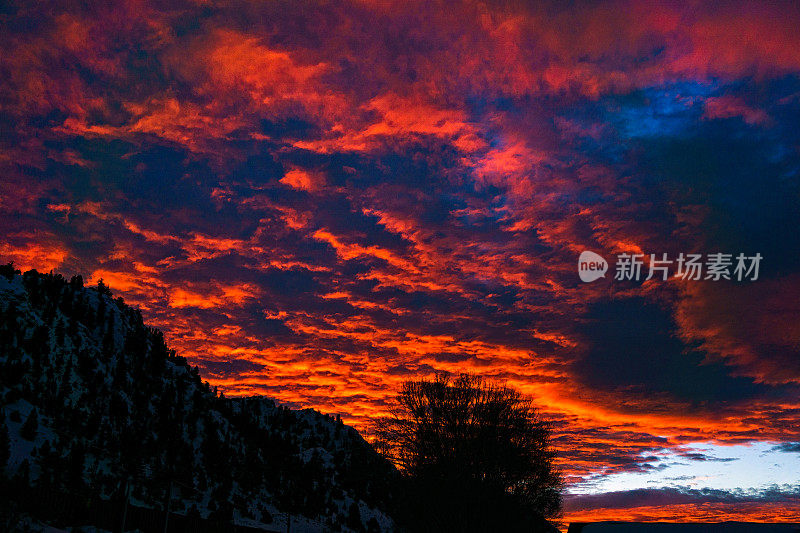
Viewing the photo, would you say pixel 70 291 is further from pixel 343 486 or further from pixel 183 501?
pixel 343 486

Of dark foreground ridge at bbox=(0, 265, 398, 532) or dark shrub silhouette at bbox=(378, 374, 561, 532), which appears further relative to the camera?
dark shrub silhouette at bbox=(378, 374, 561, 532)

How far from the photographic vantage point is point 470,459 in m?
44.9

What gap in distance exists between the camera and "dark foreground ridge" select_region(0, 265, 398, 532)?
1135 inches

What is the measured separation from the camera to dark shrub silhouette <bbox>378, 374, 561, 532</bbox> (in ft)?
139

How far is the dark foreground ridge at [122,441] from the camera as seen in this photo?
28.8 m

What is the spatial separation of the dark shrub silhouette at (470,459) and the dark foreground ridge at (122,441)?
8.90ft

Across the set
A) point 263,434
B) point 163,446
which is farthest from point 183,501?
point 263,434

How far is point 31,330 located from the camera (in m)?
44.0

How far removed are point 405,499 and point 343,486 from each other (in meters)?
48.5

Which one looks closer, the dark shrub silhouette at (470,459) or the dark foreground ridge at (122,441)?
the dark foreground ridge at (122,441)

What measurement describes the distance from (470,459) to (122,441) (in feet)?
85.5

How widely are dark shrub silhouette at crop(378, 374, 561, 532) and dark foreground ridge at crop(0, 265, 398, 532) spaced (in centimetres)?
271

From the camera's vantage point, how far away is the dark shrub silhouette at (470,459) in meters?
42.2

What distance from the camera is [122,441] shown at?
154 feet
